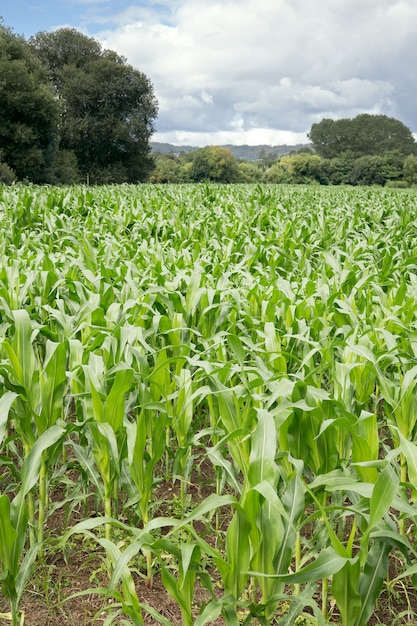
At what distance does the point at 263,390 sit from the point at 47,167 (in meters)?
30.7

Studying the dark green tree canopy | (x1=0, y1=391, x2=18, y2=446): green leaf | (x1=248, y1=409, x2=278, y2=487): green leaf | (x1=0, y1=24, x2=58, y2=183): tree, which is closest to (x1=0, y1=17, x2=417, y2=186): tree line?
(x1=0, y1=24, x2=58, y2=183): tree

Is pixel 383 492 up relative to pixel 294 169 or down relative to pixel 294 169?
down

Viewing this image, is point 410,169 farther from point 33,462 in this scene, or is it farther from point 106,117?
point 33,462

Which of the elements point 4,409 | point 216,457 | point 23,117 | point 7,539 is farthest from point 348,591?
point 23,117

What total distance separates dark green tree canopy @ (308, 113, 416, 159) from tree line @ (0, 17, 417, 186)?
64.0 feet

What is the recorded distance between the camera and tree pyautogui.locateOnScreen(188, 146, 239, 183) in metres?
58.5

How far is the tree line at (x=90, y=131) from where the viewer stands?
28725 millimetres

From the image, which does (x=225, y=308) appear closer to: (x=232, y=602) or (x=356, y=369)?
(x=356, y=369)

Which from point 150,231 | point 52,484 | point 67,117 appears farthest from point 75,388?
point 67,117

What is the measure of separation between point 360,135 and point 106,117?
67512 mm

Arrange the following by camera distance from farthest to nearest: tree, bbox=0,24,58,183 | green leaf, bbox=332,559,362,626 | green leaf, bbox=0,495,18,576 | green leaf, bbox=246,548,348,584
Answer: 1. tree, bbox=0,24,58,183
2. green leaf, bbox=0,495,18,576
3. green leaf, bbox=332,559,362,626
4. green leaf, bbox=246,548,348,584

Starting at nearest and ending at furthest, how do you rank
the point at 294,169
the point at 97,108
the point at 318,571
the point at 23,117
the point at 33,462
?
the point at 318,571 → the point at 33,462 → the point at 23,117 → the point at 97,108 → the point at 294,169

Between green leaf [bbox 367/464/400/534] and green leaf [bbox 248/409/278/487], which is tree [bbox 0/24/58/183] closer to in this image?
green leaf [bbox 248/409/278/487]

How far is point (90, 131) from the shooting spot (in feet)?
137
